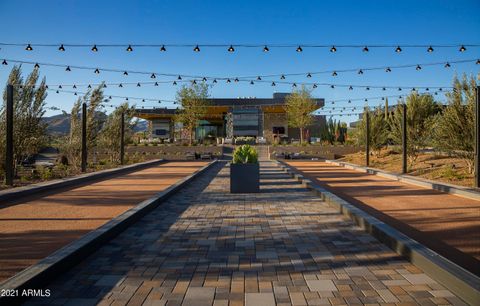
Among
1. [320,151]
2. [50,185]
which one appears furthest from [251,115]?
[50,185]

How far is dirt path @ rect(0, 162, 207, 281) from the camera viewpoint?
15.2ft

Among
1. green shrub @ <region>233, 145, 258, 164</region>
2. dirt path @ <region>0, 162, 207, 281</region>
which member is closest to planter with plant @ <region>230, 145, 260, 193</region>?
green shrub @ <region>233, 145, 258, 164</region>

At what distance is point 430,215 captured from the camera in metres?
7.10

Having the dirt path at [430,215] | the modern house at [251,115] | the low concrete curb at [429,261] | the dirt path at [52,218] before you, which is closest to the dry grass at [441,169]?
the dirt path at [430,215]

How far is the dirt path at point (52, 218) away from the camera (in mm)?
4629

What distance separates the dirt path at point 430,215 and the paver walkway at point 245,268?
716 mm

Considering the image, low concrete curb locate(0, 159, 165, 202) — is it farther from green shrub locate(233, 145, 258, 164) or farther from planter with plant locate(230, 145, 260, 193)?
green shrub locate(233, 145, 258, 164)

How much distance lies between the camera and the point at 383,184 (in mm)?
12516

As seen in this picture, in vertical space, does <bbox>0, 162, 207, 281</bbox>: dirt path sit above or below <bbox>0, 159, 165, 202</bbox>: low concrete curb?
below

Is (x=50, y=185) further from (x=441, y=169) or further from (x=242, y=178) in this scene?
(x=441, y=169)

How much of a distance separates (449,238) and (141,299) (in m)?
4.24

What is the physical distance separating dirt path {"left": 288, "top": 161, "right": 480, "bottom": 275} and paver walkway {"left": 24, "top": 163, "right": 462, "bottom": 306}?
72cm

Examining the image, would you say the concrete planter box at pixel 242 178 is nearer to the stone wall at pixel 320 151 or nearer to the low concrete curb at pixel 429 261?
the low concrete curb at pixel 429 261

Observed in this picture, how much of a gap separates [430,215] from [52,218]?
6695mm
